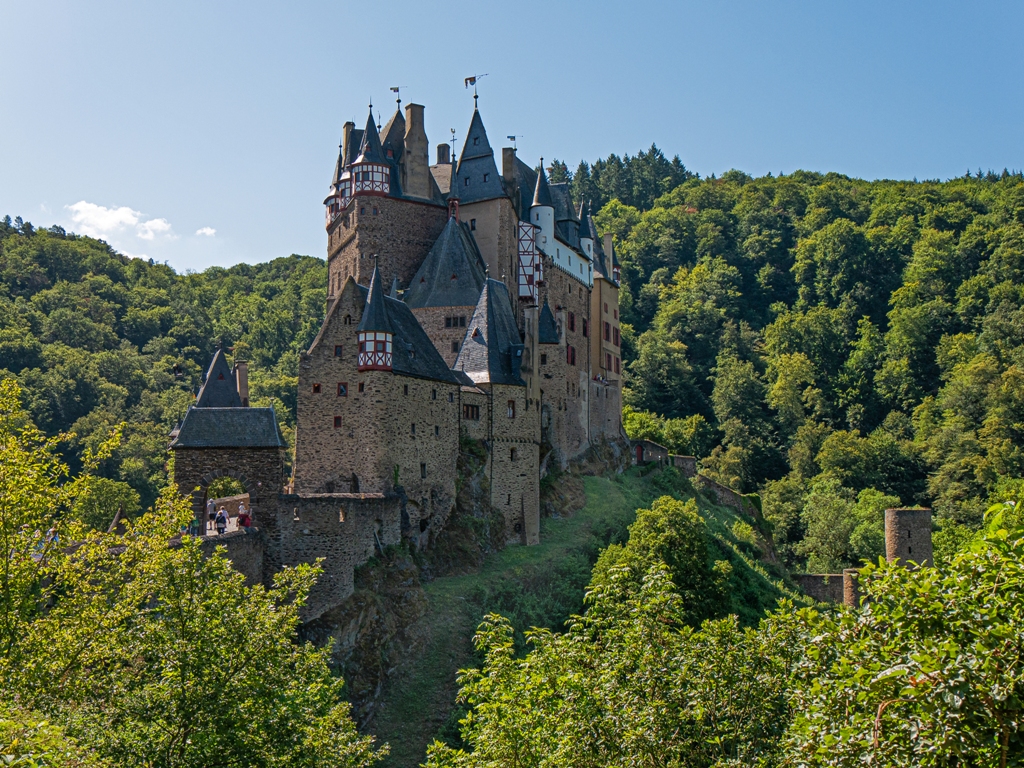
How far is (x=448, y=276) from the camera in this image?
5316cm

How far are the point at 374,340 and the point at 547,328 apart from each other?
1952 centimetres

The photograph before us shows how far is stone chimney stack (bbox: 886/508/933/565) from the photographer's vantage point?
203ft

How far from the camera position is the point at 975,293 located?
11300 cm

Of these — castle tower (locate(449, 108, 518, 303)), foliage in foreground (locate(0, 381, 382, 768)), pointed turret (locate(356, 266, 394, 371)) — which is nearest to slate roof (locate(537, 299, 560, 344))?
castle tower (locate(449, 108, 518, 303))

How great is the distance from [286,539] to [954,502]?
226 feet

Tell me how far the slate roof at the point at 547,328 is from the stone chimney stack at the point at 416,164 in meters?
9.33

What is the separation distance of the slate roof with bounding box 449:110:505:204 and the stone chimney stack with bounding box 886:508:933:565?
3011 centimetres

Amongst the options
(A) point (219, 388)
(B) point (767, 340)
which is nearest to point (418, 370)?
(A) point (219, 388)

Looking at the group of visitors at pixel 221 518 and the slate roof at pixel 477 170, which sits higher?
the slate roof at pixel 477 170

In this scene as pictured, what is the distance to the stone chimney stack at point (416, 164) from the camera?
182 ft

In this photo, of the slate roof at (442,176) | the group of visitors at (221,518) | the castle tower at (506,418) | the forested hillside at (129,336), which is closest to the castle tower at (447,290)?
the castle tower at (506,418)

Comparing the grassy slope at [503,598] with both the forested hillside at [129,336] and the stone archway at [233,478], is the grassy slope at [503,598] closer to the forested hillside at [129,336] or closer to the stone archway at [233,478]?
the stone archway at [233,478]

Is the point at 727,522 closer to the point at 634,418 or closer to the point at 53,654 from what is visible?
the point at 634,418

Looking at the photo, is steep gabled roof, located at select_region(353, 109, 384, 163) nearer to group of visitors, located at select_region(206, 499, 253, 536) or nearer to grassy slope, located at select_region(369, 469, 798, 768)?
grassy slope, located at select_region(369, 469, 798, 768)
